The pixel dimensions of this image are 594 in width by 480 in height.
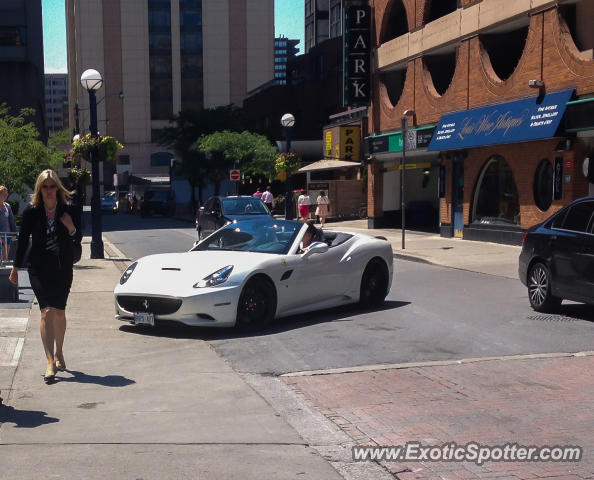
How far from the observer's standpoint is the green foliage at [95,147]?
20.3 m

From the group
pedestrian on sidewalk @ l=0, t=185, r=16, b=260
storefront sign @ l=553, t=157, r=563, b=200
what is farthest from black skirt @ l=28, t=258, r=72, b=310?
storefront sign @ l=553, t=157, r=563, b=200

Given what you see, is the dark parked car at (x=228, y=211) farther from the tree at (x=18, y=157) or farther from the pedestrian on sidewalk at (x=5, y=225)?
the pedestrian on sidewalk at (x=5, y=225)

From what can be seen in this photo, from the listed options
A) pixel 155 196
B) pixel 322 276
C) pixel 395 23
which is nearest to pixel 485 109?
pixel 395 23

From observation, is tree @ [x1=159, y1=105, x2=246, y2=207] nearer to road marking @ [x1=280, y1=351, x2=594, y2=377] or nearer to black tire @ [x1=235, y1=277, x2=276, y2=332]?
black tire @ [x1=235, y1=277, x2=276, y2=332]

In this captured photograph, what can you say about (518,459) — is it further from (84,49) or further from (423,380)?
(84,49)

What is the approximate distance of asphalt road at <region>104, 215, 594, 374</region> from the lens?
341 inches

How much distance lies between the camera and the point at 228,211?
24.9 metres

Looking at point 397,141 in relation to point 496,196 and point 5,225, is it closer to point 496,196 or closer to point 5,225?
point 496,196

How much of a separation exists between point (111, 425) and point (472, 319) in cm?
634

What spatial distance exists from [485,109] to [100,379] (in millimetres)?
19974

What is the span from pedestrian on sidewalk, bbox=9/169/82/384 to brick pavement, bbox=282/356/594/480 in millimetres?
2257

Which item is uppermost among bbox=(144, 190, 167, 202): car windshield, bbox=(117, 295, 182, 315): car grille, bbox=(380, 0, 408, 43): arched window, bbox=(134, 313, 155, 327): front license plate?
bbox=(380, 0, 408, 43): arched window

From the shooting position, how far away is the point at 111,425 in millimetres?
6074

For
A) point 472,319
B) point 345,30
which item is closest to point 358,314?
point 472,319
